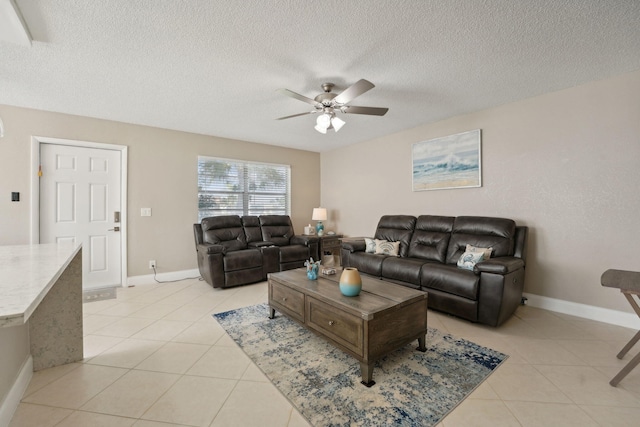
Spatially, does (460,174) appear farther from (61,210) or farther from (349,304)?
(61,210)

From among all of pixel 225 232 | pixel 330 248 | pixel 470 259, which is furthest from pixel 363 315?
pixel 330 248

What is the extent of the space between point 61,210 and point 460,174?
534cm

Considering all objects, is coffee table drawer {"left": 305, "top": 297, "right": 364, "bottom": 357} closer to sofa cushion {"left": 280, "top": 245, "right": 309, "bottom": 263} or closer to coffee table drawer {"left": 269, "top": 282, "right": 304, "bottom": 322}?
coffee table drawer {"left": 269, "top": 282, "right": 304, "bottom": 322}

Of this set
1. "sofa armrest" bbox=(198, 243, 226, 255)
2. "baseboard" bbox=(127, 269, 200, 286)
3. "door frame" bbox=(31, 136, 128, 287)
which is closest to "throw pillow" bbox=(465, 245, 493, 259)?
"sofa armrest" bbox=(198, 243, 226, 255)

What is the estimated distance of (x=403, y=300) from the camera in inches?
77.0

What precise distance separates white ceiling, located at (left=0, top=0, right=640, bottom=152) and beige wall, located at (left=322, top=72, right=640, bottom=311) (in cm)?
24

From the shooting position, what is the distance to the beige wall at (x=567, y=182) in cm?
251

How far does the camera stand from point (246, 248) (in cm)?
419

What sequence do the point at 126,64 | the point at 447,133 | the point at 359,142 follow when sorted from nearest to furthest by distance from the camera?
the point at 126,64
the point at 447,133
the point at 359,142

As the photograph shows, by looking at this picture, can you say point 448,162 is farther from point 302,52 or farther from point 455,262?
point 302,52

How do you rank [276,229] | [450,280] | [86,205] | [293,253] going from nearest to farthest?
[450,280] < [86,205] < [293,253] < [276,229]

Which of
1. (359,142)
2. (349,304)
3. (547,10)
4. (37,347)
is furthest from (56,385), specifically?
(359,142)

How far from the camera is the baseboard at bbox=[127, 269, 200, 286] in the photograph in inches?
153

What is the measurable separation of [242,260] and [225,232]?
2.38ft
